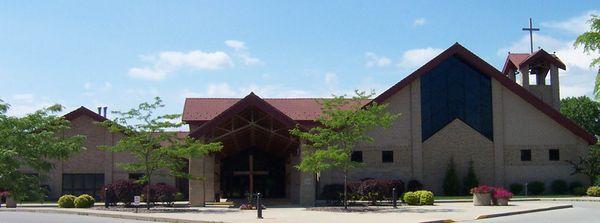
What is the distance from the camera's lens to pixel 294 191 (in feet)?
134

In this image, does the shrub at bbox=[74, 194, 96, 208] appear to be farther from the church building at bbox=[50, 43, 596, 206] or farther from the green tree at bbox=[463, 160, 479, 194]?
the green tree at bbox=[463, 160, 479, 194]

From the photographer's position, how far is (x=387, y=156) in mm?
45406

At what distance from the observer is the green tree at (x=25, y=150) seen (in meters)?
13.5

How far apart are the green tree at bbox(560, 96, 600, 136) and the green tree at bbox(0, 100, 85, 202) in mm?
69642

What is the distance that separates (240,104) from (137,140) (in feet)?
18.0

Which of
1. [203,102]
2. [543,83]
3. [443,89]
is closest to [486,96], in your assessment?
[443,89]

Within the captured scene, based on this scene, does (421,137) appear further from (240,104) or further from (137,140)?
(137,140)

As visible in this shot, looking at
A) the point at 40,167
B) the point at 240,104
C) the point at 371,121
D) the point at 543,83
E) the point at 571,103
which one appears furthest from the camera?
the point at 571,103

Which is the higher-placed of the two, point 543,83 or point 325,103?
point 543,83

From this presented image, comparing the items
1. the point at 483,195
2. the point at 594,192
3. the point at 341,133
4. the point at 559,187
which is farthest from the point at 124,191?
the point at 559,187

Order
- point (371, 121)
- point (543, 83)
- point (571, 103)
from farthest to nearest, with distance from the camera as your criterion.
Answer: point (571, 103) → point (543, 83) → point (371, 121)

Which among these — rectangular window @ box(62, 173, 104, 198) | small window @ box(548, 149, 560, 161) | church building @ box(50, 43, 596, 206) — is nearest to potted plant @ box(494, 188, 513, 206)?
church building @ box(50, 43, 596, 206)

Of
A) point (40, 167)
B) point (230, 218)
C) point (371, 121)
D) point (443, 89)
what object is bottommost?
point (230, 218)

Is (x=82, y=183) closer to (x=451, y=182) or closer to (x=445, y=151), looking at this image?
(x=445, y=151)
